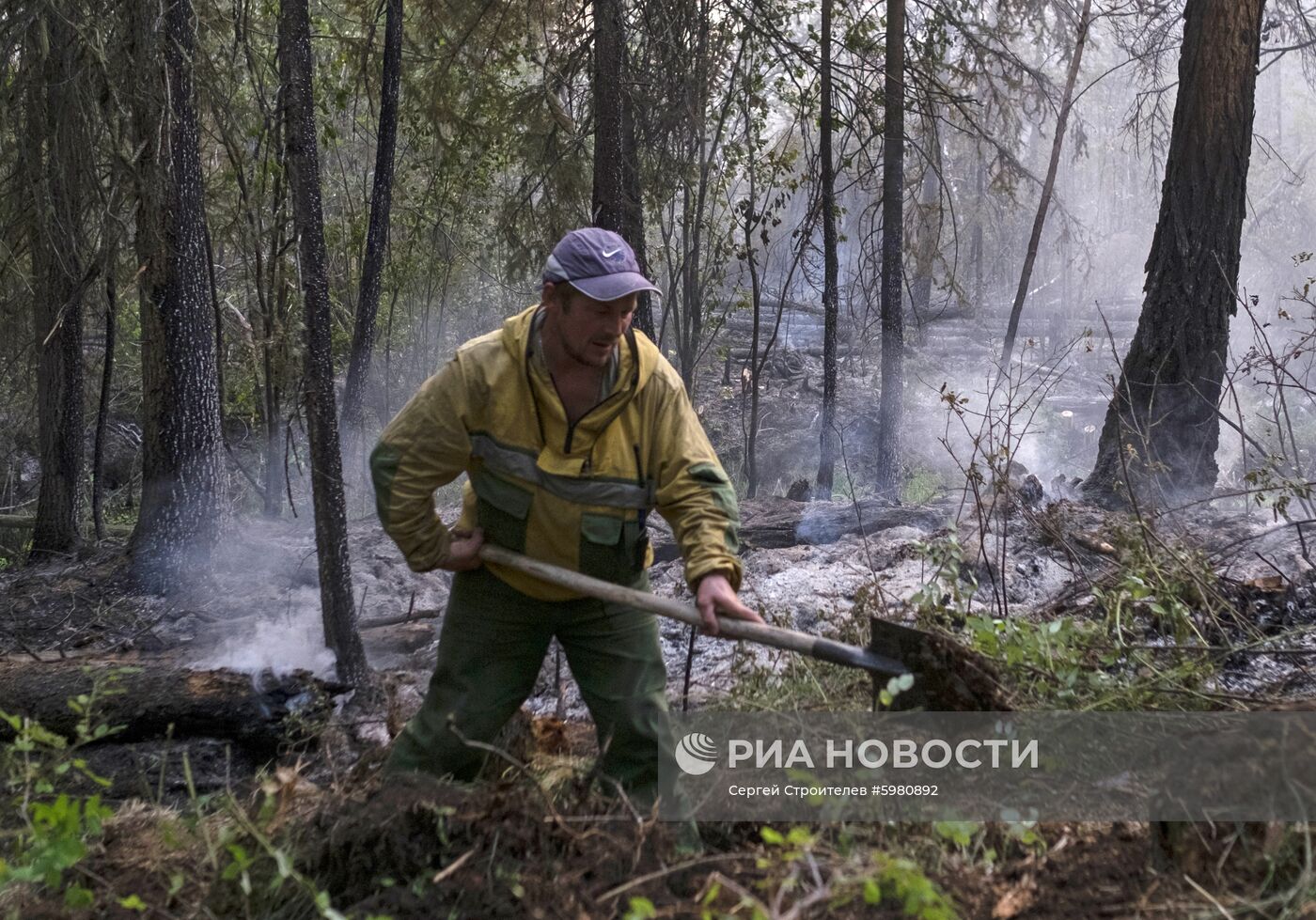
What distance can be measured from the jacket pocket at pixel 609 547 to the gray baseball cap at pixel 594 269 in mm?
728

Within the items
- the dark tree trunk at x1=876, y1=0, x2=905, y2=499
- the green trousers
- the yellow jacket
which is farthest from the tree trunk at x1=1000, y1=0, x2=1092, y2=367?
the green trousers

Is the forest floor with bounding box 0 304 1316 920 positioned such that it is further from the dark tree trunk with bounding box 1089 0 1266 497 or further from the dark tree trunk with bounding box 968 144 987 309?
the dark tree trunk with bounding box 968 144 987 309

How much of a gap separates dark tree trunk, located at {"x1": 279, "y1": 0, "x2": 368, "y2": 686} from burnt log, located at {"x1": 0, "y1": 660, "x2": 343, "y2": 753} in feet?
1.87

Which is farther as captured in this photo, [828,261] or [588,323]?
[828,261]

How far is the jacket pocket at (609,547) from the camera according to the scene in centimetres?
349

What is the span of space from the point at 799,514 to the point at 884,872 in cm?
639

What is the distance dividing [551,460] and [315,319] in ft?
8.33

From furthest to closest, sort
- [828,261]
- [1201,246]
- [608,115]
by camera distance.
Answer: [828,261] → [1201,246] → [608,115]

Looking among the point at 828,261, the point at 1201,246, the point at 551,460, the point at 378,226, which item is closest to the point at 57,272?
the point at 378,226

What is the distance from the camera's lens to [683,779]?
3.69 m

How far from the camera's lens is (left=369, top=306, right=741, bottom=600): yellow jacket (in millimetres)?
3457

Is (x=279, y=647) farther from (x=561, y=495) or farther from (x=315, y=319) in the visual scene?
(x=561, y=495)

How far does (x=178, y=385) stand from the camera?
26.2 feet

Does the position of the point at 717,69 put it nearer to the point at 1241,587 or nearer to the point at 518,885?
the point at 1241,587
